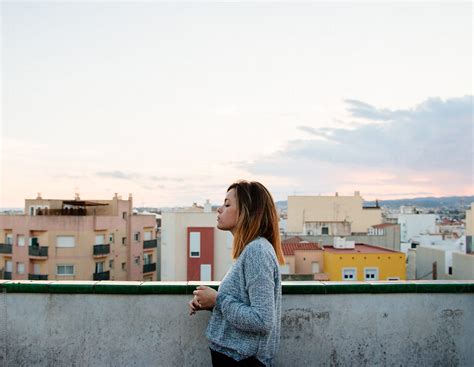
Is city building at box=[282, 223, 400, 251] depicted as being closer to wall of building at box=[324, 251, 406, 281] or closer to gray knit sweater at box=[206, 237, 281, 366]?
wall of building at box=[324, 251, 406, 281]

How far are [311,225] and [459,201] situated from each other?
57728 millimetres

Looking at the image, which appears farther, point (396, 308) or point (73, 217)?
point (73, 217)

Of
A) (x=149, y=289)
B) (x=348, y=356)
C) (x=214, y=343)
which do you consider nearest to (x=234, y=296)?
(x=214, y=343)

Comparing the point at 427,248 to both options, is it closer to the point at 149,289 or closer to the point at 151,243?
the point at 151,243

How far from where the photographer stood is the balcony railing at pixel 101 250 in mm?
34031

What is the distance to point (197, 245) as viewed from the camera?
3219cm

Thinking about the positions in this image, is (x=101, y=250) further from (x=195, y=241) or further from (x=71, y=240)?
(x=195, y=241)

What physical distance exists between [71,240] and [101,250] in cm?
232

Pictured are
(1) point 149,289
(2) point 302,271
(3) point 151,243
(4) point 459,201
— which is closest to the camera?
(1) point 149,289

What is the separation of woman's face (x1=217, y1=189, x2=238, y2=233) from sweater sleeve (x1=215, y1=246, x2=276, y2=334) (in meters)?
0.20

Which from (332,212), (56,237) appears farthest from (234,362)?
(332,212)

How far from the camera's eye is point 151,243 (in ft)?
133

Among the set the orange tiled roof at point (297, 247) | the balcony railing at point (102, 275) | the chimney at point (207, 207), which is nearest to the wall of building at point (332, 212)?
the chimney at point (207, 207)

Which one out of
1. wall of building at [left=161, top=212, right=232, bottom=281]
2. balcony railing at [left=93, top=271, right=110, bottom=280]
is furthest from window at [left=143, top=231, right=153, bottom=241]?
wall of building at [left=161, top=212, right=232, bottom=281]
